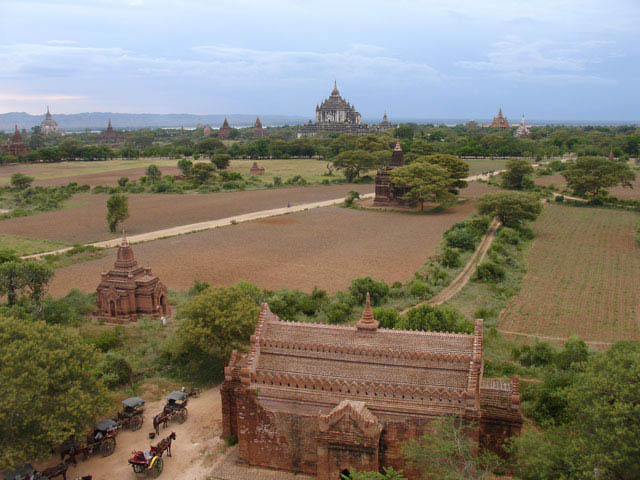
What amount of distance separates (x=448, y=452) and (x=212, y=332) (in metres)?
11.3

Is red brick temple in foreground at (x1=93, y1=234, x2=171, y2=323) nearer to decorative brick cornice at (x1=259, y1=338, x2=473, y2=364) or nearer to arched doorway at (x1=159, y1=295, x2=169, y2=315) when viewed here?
arched doorway at (x1=159, y1=295, x2=169, y2=315)

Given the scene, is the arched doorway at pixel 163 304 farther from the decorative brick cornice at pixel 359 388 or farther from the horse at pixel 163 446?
the decorative brick cornice at pixel 359 388

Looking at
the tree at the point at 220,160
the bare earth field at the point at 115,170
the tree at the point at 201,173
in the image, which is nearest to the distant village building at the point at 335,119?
the bare earth field at the point at 115,170

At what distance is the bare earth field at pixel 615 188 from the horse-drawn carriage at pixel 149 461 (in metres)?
74.1

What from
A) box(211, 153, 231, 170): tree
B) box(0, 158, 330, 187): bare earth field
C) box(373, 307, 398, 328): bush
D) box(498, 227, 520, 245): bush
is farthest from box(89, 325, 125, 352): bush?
box(211, 153, 231, 170): tree

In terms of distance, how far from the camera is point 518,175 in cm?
7862

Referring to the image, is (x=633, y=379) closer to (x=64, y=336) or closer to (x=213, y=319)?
(x=213, y=319)

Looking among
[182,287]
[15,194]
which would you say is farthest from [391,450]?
[15,194]

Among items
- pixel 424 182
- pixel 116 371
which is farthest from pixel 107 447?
pixel 424 182

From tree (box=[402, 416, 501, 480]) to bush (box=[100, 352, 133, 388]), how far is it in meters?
11.9

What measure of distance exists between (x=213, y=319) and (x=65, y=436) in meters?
7.72

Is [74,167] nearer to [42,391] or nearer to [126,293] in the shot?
[126,293]

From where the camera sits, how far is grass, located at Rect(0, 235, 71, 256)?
45406 millimetres

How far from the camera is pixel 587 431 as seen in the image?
12930mm
